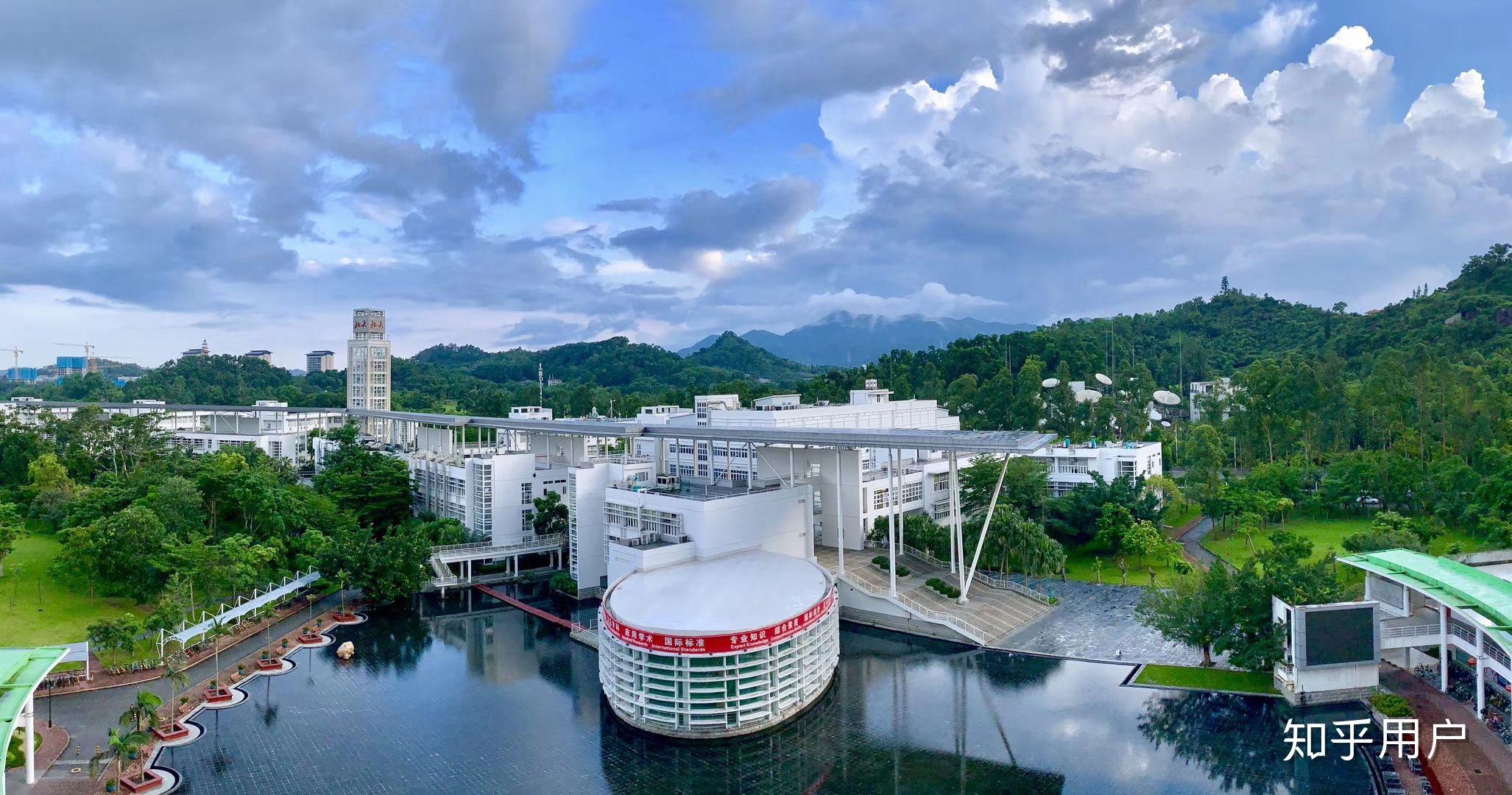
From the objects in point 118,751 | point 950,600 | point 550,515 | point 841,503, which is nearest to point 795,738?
point 841,503

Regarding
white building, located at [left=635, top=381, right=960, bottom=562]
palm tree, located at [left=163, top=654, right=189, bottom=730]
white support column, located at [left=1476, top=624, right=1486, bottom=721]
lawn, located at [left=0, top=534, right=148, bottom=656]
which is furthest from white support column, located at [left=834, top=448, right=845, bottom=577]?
lawn, located at [left=0, top=534, right=148, bottom=656]

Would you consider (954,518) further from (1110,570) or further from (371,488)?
(371,488)

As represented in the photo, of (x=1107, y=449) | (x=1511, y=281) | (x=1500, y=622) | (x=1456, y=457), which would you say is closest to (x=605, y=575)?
(x=1107, y=449)

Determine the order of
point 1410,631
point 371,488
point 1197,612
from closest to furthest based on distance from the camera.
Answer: point 1410,631, point 1197,612, point 371,488

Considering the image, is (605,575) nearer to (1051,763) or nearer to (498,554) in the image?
(498,554)

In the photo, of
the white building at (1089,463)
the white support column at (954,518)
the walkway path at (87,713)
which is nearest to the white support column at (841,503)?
the white support column at (954,518)

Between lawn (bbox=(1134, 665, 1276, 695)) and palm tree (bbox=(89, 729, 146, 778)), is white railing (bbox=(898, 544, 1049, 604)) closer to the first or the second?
lawn (bbox=(1134, 665, 1276, 695))
